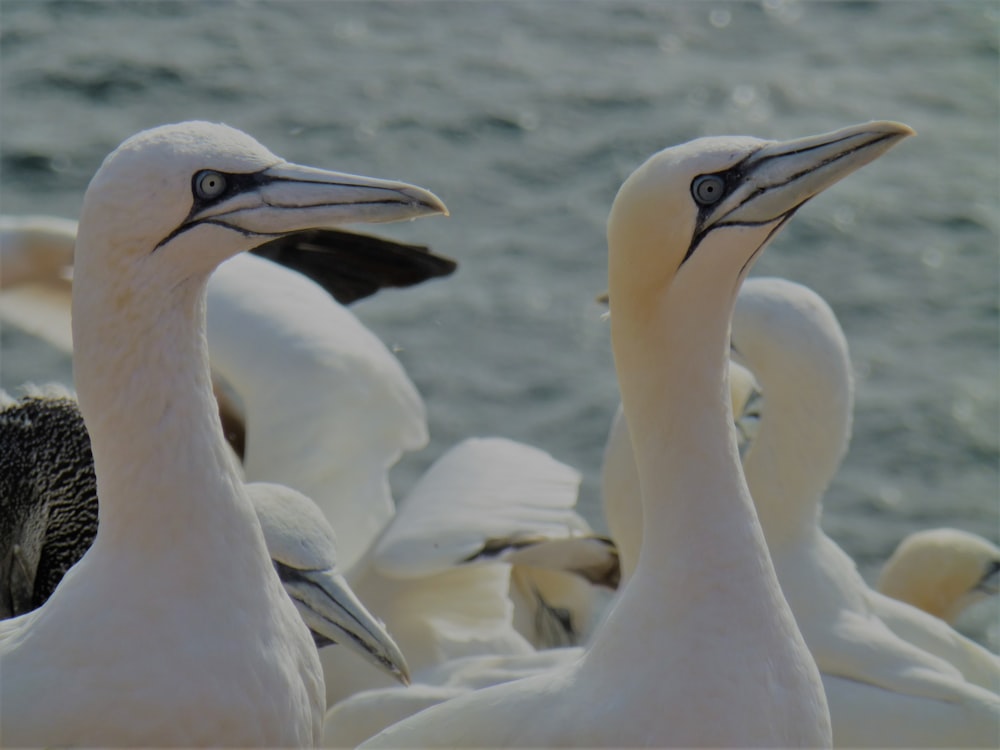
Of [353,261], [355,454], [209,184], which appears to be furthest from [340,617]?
[353,261]

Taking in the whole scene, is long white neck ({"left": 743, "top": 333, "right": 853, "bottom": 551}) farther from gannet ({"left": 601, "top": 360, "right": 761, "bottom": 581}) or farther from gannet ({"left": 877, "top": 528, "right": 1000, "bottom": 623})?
gannet ({"left": 877, "top": 528, "right": 1000, "bottom": 623})

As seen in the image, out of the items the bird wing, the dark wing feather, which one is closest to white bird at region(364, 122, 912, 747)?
the bird wing

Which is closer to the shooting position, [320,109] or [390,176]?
[390,176]

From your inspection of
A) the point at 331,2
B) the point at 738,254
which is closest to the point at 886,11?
the point at 331,2

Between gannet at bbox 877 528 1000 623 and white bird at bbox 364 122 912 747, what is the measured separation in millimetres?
3467

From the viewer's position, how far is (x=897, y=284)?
10766 millimetres

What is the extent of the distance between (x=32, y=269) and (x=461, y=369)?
390 centimetres

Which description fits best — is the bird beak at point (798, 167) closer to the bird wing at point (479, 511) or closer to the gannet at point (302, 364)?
the bird wing at point (479, 511)

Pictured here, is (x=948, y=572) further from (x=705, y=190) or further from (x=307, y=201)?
(x=307, y=201)

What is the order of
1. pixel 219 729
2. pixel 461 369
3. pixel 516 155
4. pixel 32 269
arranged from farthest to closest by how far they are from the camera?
pixel 516 155
pixel 461 369
pixel 32 269
pixel 219 729

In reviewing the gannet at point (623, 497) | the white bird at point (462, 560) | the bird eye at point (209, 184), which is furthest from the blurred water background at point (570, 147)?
the bird eye at point (209, 184)

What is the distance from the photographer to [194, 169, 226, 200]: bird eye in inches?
126

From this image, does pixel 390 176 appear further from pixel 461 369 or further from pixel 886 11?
pixel 886 11

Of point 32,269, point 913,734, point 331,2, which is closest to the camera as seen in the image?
point 913,734
